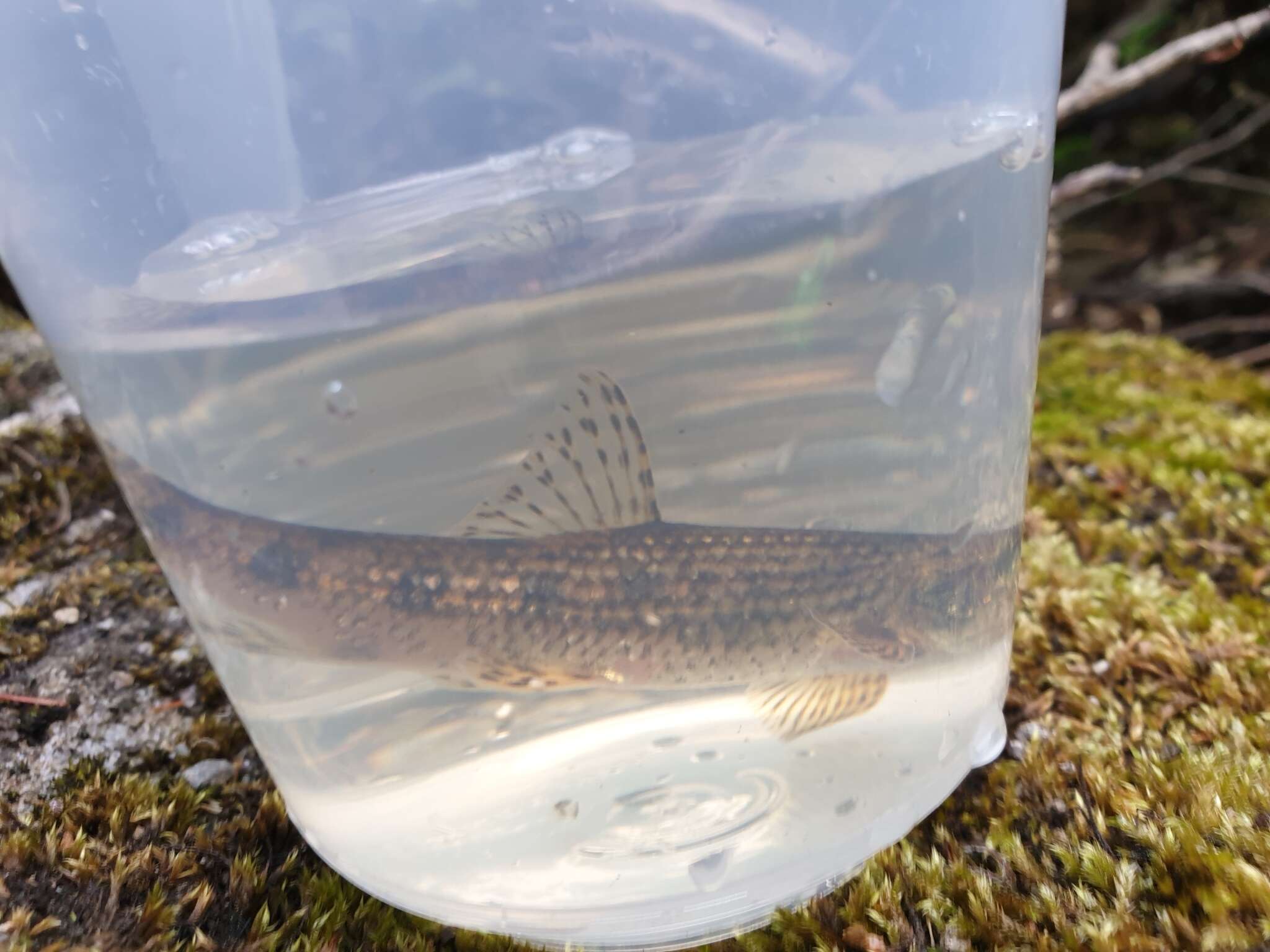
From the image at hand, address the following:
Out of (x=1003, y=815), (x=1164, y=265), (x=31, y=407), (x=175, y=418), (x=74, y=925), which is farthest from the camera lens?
(x=1164, y=265)

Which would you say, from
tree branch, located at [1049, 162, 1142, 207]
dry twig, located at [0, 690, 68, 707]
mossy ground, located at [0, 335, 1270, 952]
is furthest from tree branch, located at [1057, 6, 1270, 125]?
dry twig, located at [0, 690, 68, 707]

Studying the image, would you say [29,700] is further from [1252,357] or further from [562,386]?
[1252,357]

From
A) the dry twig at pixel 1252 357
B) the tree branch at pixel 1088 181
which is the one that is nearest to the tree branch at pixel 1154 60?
the tree branch at pixel 1088 181

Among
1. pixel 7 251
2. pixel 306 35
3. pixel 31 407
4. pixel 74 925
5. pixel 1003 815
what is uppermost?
pixel 306 35

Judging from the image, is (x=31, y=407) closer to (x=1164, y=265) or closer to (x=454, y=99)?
(x=454, y=99)

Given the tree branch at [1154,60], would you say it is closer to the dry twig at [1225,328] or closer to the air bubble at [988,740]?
the dry twig at [1225,328]

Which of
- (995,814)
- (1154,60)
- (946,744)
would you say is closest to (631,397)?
(946,744)

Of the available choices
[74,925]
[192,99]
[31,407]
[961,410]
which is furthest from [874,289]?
[31,407]

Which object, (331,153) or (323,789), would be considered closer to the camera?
(331,153)
